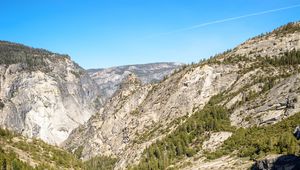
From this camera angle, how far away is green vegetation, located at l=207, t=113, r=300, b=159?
445 feet

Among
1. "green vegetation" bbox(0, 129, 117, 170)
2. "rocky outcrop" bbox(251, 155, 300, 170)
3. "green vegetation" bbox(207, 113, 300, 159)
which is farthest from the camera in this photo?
"green vegetation" bbox(207, 113, 300, 159)

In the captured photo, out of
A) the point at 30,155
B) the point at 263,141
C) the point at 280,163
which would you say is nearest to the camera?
the point at 30,155

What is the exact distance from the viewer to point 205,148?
195 meters

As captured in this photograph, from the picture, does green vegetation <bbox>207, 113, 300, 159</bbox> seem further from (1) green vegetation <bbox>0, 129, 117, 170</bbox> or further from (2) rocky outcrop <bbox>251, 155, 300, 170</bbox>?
(1) green vegetation <bbox>0, 129, 117, 170</bbox>

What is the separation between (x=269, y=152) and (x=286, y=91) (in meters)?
58.3

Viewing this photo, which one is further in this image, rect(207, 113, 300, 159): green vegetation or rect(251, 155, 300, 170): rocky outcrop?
rect(207, 113, 300, 159): green vegetation

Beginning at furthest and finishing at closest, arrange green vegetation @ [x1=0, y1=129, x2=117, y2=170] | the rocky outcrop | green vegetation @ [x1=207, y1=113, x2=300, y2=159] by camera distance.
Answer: green vegetation @ [x1=207, y1=113, x2=300, y2=159], the rocky outcrop, green vegetation @ [x1=0, y1=129, x2=117, y2=170]

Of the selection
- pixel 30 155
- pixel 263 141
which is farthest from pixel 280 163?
pixel 30 155

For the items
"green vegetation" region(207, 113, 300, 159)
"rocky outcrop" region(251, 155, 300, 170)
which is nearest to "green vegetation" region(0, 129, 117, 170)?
"rocky outcrop" region(251, 155, 300, 170)

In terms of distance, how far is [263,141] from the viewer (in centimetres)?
15475

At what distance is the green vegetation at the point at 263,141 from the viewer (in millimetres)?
135562

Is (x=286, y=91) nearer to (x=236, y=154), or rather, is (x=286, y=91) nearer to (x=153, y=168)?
(x=236, y=154)

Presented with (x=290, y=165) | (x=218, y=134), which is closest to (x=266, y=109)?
(x=218, y=134)

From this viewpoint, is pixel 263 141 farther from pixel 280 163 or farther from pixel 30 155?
pixel 30 155
